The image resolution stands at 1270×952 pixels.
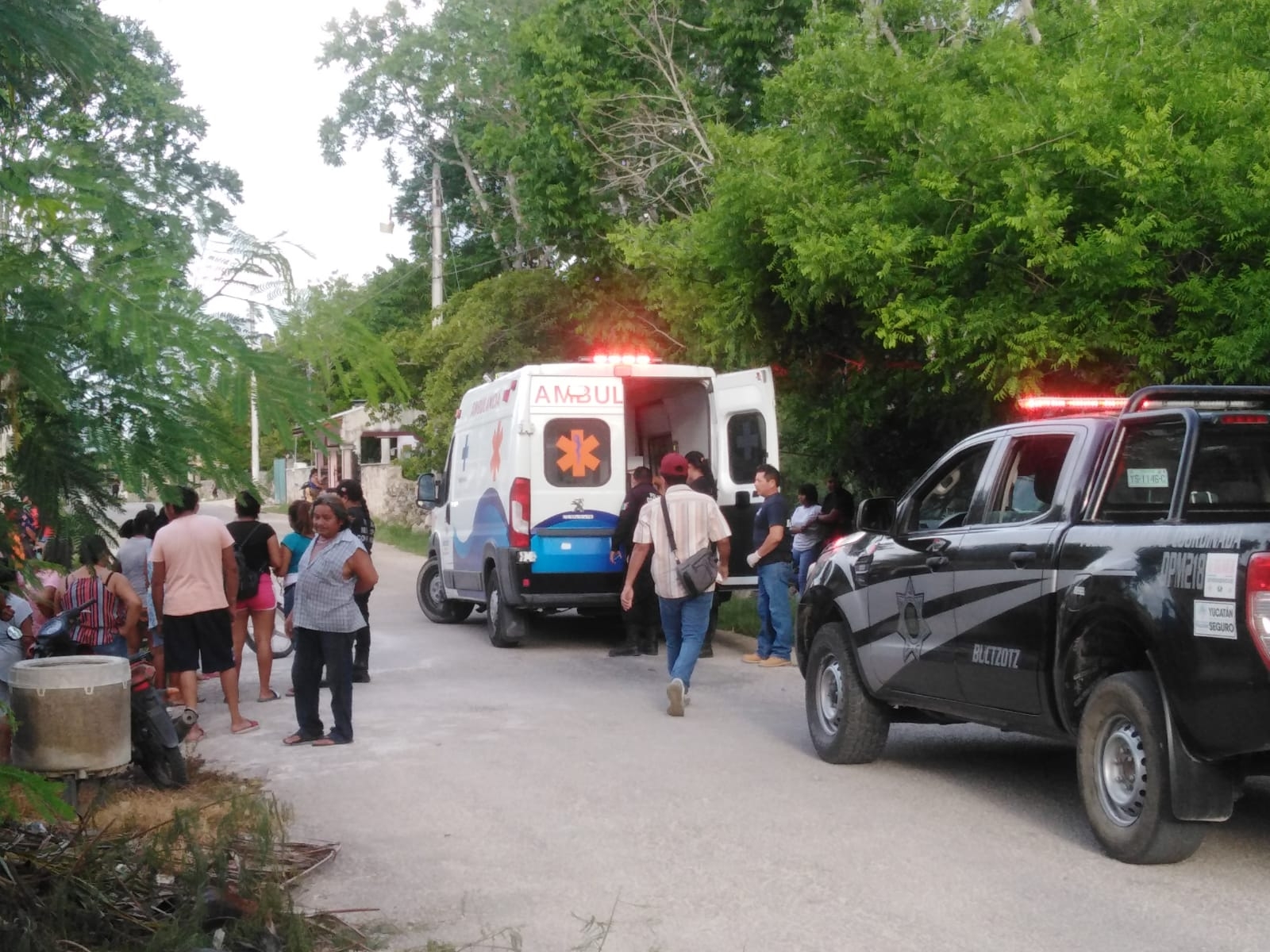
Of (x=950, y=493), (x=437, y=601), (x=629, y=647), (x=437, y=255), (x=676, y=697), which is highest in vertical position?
(x=437, y=255)

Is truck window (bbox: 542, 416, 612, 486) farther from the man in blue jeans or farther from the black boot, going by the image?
the man in blue jeans

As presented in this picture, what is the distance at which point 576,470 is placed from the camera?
14.7m

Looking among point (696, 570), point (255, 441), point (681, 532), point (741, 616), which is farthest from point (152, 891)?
point (741, 616)

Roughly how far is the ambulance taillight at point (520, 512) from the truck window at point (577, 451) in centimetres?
28

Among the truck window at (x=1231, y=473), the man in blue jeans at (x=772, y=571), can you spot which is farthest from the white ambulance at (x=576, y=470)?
the truck window at (x=1231, y=473)

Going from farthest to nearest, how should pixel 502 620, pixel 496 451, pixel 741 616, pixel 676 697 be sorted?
pixel 741 616
pixel 496 451
pixel 502 620
pixel 676 697

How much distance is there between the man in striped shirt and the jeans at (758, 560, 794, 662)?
9.08 feet

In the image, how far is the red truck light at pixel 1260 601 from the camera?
540cm

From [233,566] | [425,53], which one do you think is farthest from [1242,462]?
[425,53]

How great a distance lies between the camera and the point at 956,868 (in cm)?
623

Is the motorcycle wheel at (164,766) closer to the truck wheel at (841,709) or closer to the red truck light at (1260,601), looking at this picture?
the truck wheel at (841,709)

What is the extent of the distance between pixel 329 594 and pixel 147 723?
1.92 metres

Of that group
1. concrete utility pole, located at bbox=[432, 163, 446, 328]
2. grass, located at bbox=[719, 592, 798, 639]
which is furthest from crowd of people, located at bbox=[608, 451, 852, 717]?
concrete utility pole, located at bbox=[432, 163, 446, 328]

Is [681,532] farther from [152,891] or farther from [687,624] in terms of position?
[152,891]
